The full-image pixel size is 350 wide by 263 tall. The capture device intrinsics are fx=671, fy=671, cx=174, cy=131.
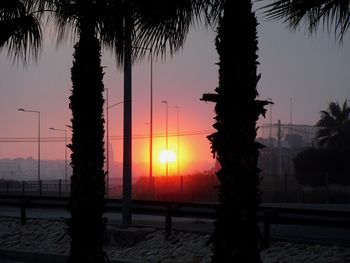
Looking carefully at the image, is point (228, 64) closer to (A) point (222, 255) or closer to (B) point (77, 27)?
(A) point (222, 255)

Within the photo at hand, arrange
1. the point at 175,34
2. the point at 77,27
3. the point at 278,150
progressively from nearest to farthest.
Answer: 1. the point at 175,34
2. the point at 77,27
3. the point at 278,150

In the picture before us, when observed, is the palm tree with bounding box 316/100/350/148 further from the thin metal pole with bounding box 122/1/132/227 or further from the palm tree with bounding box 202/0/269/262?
the palm tree with bounding box 202/0/269/262

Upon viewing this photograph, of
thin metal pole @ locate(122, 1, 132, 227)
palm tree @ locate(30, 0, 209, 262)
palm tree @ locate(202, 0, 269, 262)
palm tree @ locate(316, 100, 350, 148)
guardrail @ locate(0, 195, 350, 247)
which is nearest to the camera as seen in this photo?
palm tree @ locate(202, 0, 269, 262)

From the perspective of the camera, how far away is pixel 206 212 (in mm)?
14852

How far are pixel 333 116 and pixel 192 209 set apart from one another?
64472mm

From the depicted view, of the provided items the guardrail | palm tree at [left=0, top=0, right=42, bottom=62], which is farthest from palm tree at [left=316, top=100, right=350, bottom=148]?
palm tree at [left=0, top=0, right=42, bottom=62]

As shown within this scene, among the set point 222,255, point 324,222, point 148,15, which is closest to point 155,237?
point 324,222

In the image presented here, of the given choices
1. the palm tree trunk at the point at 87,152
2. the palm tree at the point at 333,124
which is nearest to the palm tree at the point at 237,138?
the palm tree trunk at the point at 87,152

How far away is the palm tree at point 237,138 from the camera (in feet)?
22.1

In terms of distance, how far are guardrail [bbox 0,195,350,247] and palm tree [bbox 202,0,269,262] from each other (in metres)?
3.62

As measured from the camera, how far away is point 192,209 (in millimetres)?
15000

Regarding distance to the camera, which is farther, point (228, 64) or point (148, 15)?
point (148, 15)

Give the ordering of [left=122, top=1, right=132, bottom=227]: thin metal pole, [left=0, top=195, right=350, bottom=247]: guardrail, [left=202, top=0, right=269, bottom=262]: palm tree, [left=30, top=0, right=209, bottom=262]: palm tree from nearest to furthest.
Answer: [left=202, top=0, right=269, bottom=262]: palm tree < [left=30, top=0, right=209, bottom=262]: palm tree < [left=0, top=195, right=350, bottom=247]: guardrail < [left=122, top=1, right=132, bottom=227]: thin metal pole

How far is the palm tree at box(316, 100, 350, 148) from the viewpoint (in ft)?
242
